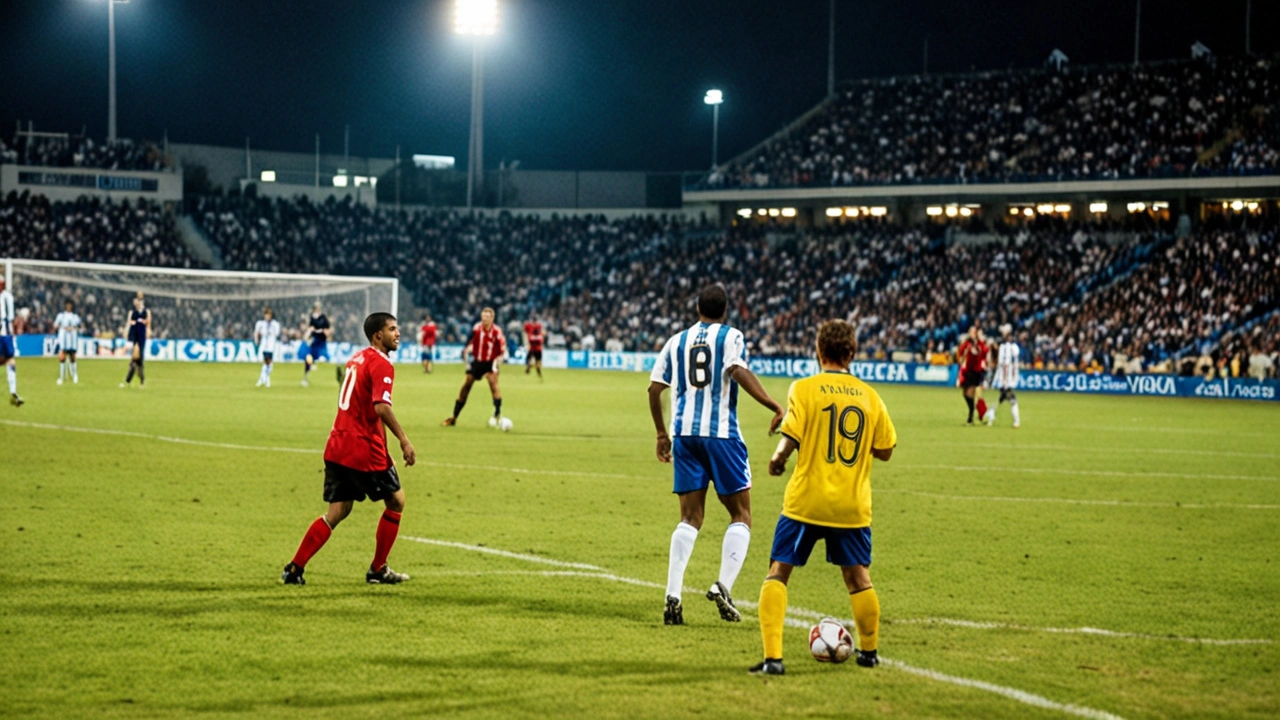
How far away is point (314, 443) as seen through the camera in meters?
20.0

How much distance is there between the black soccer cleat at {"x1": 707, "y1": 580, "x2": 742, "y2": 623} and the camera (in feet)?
27.7

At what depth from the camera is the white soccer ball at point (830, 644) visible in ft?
23.8

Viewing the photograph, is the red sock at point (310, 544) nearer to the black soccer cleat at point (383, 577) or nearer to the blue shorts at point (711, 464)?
the black soccer cleat at point (383, 577)

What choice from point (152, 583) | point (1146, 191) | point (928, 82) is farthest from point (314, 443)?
point (928, 82)

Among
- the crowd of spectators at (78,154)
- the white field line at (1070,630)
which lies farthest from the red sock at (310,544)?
the crowd of spectators at (78,154)

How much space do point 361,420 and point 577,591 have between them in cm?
201

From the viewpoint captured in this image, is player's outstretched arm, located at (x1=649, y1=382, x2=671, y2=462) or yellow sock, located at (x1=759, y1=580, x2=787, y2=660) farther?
player's outstretched arm, located at (x1=649, y1=382, x2=671, y2=462)

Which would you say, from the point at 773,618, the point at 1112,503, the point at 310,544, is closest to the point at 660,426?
the point at 773,618

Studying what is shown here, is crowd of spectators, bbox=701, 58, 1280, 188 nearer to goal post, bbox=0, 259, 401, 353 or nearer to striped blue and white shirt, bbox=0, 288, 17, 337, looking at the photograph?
goal post, bbox=0, 259, 401, 353

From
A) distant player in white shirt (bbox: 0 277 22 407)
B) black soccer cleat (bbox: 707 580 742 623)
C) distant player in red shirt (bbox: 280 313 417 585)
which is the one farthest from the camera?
distant player in white shirt (bbox: 0 277 22 407)

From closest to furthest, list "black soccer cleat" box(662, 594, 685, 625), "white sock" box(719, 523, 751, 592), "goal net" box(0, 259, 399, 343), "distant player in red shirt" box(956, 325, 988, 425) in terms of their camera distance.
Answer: "black soccer cleat" box(662, 594, 685, 625) < "white sock" box(719, 523, 751, 592) < "distant player in red shirt" box(956, 325, 988, 425) < "goal net" box(0, 259, 399, 343)

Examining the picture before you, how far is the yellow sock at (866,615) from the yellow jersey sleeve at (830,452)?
396mm

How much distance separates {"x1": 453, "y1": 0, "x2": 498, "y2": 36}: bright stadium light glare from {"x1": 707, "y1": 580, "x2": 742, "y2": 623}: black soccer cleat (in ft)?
175

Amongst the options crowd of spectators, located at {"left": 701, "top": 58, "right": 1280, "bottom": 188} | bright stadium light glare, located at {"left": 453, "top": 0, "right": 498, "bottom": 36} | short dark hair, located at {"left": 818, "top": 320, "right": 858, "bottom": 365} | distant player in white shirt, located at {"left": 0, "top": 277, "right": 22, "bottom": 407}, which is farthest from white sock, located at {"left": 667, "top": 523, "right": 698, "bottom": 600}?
bright stadium light glare, located at {"left": 453, "top": 0, "right": 498, "bottom": 36}
